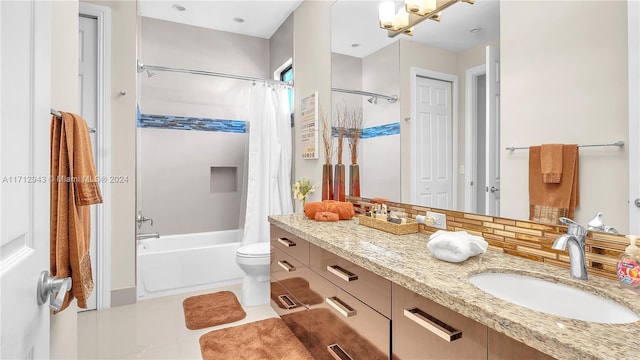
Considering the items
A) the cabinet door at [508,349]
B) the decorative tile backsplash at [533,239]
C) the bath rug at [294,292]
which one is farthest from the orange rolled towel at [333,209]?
the cabinet door at [508,349]

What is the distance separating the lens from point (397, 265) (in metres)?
1.19

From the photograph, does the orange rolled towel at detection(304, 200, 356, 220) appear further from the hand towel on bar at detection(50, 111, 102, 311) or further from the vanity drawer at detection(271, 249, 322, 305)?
the hand towel on bar at detection(50, 111, 102, 311)

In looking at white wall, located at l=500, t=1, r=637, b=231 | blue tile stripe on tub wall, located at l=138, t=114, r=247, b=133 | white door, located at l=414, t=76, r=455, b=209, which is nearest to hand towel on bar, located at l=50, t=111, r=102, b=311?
white door, located at l=414, t=76, r=455, b=209

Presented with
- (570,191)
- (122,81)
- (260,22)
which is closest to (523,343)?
(570,191)

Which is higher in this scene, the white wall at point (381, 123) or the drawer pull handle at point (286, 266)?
the white wall at point (381, 123)

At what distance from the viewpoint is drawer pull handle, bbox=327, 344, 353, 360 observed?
1.46 meters

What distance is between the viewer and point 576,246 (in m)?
1.04

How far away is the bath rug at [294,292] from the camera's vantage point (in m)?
1.80

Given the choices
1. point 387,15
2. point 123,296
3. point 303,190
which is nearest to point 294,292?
point 303,190

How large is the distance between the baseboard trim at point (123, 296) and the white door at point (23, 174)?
7.46 feet

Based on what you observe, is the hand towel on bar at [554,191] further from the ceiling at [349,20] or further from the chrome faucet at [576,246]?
the ceiling at [349,20]

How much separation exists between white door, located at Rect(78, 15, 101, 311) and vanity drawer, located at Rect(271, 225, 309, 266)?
1538 mm

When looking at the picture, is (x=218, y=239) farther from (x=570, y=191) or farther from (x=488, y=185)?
(x=570, y=191)

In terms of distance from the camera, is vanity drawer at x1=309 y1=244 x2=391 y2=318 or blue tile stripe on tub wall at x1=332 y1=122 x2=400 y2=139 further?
blue tile stripe on tub wall at x1=332 y1=122 x2=400 y2=139
